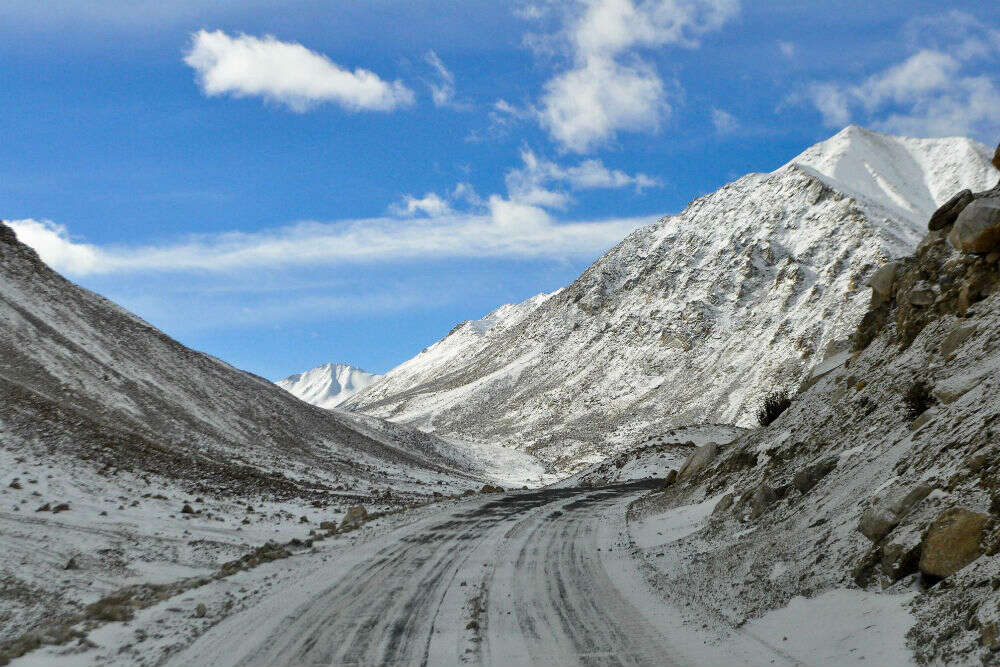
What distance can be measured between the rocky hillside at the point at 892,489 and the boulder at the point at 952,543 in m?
0.01

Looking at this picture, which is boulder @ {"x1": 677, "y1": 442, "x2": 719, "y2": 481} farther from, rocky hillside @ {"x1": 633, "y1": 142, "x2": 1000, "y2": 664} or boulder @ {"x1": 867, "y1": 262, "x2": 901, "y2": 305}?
boulder @ {"x1": 867, "y1": 262, "x2": 901, "y2": 305}

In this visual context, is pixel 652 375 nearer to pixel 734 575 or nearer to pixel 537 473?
pixel 537 473

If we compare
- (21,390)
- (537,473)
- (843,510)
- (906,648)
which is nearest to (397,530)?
(843,510)

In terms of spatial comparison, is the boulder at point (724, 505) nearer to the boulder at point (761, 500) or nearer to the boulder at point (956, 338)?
the boulder at point (761, 500)

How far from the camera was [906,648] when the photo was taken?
614cm

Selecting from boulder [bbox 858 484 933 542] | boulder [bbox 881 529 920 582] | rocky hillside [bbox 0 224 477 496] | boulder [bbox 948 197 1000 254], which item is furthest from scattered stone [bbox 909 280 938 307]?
rocky hillside [bbox 0 224 477 496]

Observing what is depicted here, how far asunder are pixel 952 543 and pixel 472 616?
18.9 feet

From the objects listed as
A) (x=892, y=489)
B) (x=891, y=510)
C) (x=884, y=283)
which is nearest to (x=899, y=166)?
(x=884, y=283)

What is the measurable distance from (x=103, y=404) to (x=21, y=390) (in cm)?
821

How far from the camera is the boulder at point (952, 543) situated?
259 inches

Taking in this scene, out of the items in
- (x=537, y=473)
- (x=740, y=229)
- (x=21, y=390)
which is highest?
(x=740, y=229)

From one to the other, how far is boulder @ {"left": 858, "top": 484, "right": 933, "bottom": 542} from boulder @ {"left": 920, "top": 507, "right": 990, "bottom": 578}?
30.3 inches

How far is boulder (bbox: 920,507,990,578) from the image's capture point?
6582 millimetres

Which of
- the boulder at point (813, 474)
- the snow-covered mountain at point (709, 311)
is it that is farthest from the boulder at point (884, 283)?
the snow-covered mountain at point (709, 311)
